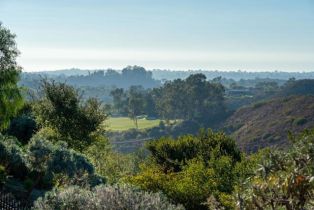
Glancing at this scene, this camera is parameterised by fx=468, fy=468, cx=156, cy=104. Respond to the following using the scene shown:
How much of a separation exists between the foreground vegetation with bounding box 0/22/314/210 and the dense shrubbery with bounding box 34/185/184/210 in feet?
0.07

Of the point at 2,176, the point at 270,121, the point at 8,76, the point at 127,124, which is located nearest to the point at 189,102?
the point at 127,124

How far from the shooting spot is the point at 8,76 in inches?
1019

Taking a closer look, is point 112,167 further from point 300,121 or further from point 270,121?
point 270,121

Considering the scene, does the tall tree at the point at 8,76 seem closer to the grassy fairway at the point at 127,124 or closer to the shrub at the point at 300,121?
the shrub at the point at 300,121

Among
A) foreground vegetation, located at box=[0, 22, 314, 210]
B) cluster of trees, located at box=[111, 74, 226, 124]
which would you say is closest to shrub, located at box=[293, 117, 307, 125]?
cluster of trees, located at box=[111, 74, 226, 124]

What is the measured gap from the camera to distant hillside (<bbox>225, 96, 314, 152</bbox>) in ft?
393

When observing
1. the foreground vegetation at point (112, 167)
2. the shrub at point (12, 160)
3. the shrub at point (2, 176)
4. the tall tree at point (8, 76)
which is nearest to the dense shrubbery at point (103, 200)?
the foreground vegetation at point (112, 167)

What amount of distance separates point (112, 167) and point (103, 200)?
116ft

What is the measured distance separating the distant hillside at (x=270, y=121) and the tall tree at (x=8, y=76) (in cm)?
9081

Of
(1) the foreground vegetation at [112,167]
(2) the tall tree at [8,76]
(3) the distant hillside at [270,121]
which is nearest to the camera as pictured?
(1) the foreground vegetation at [112,167]

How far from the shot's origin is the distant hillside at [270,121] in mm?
119875

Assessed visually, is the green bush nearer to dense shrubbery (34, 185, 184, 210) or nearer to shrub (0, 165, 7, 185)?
shrub (0, 165, 7, 185)

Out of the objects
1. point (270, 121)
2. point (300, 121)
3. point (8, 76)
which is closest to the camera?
point (8, 76)

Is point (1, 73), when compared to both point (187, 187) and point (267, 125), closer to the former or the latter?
point (187, 187)
